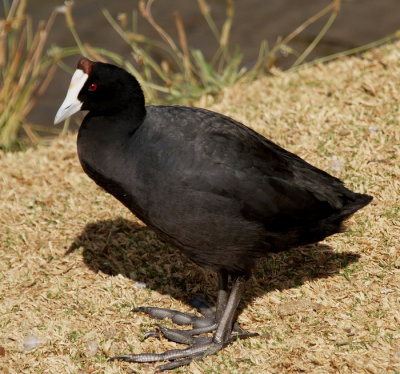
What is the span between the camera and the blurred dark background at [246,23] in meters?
9.02

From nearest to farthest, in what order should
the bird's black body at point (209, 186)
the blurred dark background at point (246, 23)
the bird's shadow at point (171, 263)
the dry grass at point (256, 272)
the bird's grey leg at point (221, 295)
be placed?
1. the bird's black body at point (209, 186)
2. the dry grass at point (256, 272)
3. the bird's grey leg at point (221, 295)
4. the bird's shadow at point (171, 263)
5. the blurred dark background at point (246, 23)

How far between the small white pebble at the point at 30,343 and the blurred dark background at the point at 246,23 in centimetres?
507

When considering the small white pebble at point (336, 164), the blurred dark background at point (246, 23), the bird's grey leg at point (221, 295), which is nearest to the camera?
the bird's grey leg at point (221, 295)

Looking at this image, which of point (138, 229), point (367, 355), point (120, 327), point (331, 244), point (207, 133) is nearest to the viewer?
point (367, 355)

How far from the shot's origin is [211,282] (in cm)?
468

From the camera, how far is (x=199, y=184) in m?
3.72

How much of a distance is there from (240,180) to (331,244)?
1.19m

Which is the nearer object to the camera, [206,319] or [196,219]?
[196,219]

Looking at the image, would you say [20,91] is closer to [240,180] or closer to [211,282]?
[211,282]

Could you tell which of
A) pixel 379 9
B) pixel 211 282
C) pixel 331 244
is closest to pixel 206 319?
pixel 211 282

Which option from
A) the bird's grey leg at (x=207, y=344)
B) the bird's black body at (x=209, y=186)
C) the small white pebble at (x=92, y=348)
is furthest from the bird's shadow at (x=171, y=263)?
the small white pebble at (x=92, y=348)

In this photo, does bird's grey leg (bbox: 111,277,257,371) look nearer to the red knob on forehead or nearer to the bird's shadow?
the bird's shadow

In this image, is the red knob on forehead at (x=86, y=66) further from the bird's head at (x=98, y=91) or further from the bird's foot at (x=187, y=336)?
the bird's foot at (x=187, y=336)

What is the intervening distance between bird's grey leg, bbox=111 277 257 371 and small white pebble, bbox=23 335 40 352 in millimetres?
523
